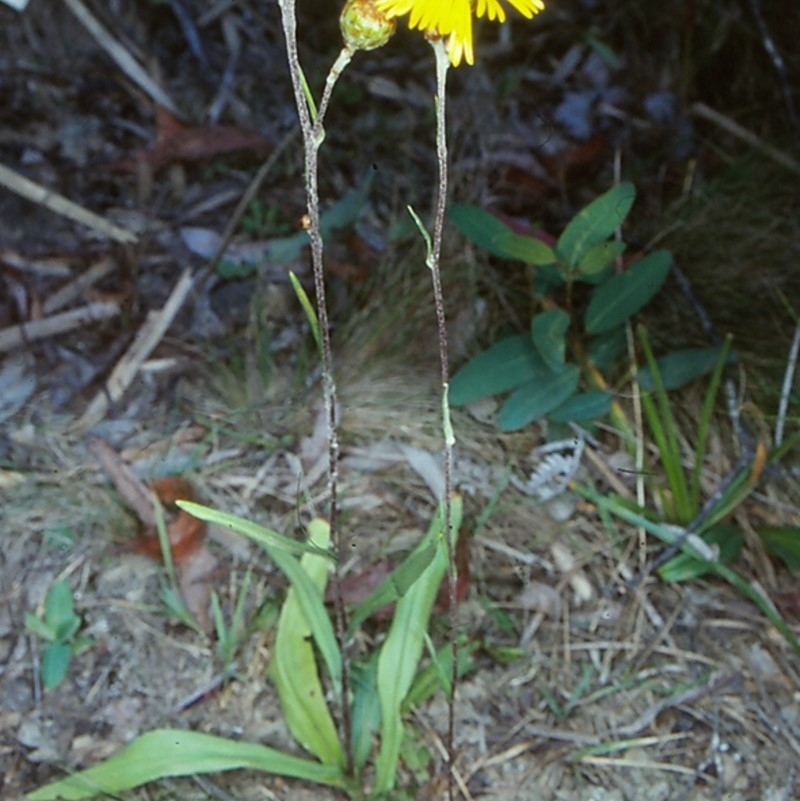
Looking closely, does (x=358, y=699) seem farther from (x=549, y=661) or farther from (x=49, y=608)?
(x=49, y=608)

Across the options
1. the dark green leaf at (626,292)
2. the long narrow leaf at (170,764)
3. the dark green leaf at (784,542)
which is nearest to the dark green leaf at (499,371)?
the dark green leaf at (626,292)

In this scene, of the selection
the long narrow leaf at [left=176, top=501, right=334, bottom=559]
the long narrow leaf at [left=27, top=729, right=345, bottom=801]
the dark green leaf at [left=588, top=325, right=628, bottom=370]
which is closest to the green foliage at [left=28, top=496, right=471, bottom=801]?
the long narrow leaf at [left=27, top=729, right=345, bottom=801]

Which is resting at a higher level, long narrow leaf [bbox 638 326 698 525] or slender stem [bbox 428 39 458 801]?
slender stem [bbox 428 39 458 801]

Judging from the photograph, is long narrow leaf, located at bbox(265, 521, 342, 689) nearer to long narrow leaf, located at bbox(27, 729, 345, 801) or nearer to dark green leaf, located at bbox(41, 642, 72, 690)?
long narrow leaf, located at bbox(27, 729, 345, 801)

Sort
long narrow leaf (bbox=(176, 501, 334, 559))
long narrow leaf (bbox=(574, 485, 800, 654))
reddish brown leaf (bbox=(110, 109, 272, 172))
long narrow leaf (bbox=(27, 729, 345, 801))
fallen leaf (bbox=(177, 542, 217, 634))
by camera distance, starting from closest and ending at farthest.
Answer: long narrow leaf (bbox=(176, 501, 334, 559)) < long narrow leaf (bbox=(27, 729, 345, 801)) < long narrow leaf (bbox=(574, 485, 800, 654)) < fallen leaf (bbox=(177, 542, 217, 634)) < reddish brown leaf (bbox=(110, 109, 272, 172))

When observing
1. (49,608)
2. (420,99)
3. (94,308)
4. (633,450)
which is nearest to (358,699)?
(49,608)

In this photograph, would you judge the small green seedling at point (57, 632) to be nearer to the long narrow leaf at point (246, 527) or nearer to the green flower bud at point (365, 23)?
the long narrow leaf at point (246, 527)
